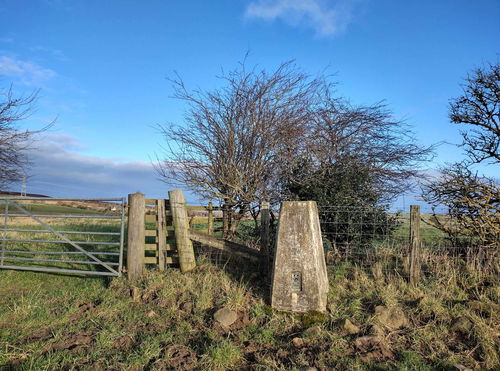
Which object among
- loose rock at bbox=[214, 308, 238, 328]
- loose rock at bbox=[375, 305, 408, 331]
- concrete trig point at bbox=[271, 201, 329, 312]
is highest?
concrete trig point at bbox=[271, 201, 329, 312]

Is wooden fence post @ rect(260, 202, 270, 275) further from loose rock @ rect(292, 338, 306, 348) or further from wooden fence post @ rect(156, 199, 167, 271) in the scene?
loose rock @ rect(292, 338, 306, 348)

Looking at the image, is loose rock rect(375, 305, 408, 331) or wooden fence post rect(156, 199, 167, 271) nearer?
loose rock rect(375, 305, 408, 331)

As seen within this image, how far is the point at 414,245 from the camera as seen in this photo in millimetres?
6496

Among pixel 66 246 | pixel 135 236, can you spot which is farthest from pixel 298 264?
pixel 66 246

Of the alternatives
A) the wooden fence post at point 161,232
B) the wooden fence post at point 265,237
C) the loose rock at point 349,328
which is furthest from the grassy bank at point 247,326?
the wooden fence post at point 161,232

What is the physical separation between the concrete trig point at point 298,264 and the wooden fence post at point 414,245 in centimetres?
171

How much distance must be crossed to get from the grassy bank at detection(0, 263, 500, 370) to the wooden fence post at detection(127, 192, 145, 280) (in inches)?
21.1

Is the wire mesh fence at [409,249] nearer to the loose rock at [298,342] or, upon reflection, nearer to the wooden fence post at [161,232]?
the loose rock at [298,342]

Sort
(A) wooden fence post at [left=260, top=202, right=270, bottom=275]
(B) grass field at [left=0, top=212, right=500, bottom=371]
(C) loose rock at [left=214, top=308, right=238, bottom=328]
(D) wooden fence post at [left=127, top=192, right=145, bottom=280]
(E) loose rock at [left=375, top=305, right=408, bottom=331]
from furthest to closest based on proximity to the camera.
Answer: (D) wooden fence post at [left=127, top=192, right=145, bottom=280] → (A) wooden fence post at [left=260, top=202, right=270, bottom=275] → (C) loose rock at [left=214, top=308, right=238, bottom=328] → (E) loose rock at [left=375, top=305, right=408, bottom=331] → (B) grass field at [left=0, top=212, right=500, bottom=371]

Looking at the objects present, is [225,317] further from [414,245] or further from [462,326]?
[414,245]

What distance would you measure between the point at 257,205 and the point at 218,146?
178 cm

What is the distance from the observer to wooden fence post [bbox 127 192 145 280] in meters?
7.59

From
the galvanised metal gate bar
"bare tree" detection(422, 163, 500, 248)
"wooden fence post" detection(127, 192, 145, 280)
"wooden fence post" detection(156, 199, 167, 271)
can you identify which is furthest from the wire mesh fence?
the galvanised metal gate bar

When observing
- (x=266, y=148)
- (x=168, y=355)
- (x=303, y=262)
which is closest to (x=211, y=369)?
(x=168, y=355)
